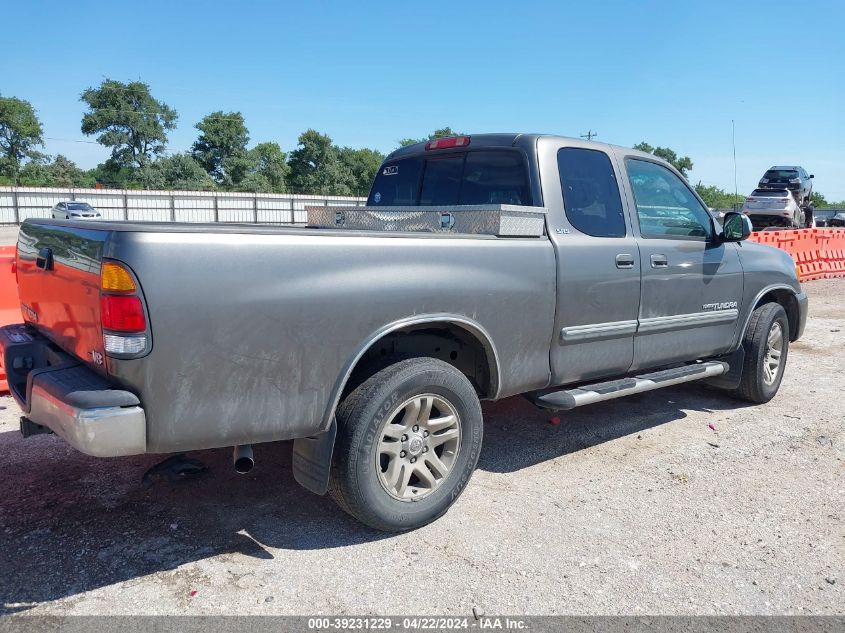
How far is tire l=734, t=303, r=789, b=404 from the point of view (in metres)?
5.70

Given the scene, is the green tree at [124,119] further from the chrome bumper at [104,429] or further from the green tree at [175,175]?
the chrome bumper at [104,429]

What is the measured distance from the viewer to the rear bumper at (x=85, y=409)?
8.55 feet

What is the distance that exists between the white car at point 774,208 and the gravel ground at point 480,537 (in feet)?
73.4

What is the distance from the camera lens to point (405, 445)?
346 centimetres

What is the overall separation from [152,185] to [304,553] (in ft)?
218

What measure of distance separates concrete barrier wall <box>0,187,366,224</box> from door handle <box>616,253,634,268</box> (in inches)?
1459

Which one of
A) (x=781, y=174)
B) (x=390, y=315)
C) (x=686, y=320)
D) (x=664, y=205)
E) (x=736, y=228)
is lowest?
(x=686, y=320)

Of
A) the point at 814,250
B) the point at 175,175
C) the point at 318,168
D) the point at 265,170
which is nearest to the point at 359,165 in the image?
the point at 318,168

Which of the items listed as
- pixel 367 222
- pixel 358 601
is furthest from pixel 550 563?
pixel 367 222

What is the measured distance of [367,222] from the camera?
16.1 feet

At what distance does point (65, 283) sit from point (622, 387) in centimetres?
324

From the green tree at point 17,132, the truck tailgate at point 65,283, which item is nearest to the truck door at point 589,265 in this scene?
the truck tailgate at point 65,283

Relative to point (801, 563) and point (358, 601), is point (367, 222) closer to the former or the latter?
point (358, 601)

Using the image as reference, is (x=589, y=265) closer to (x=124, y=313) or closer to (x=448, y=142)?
(x=448, y=142)
